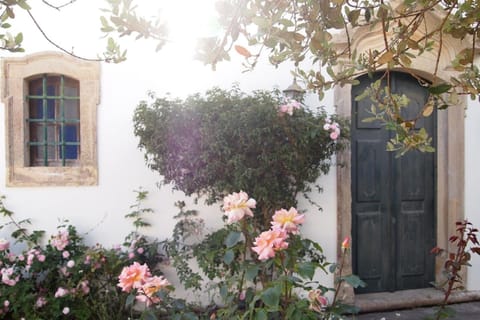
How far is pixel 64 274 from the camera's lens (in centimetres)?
354

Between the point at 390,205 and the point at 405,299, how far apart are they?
1004 millimetres

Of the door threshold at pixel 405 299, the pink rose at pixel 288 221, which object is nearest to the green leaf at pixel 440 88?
the pink rose at pixel 288 221

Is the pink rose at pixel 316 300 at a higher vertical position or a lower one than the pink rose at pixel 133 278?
lower

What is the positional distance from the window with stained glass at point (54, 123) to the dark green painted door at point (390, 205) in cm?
294

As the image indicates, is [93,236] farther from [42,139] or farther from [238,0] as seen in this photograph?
[238,0]

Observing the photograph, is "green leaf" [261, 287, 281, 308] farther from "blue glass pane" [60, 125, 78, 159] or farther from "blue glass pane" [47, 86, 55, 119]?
"blue glass pane" [47, 86, 55, 119]

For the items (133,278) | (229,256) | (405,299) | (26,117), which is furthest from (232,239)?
(405,299)

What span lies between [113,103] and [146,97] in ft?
1.10

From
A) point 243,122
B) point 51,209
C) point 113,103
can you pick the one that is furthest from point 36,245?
point 243,122

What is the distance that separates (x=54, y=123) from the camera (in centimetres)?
393

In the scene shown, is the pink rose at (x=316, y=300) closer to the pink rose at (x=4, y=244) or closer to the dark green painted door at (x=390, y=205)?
the dark green painted door at (x=390, y=205)

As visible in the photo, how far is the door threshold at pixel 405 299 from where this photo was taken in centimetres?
404

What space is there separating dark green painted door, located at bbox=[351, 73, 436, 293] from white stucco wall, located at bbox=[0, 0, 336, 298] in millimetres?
1288

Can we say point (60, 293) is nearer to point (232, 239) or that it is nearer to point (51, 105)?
point (51, 105)
